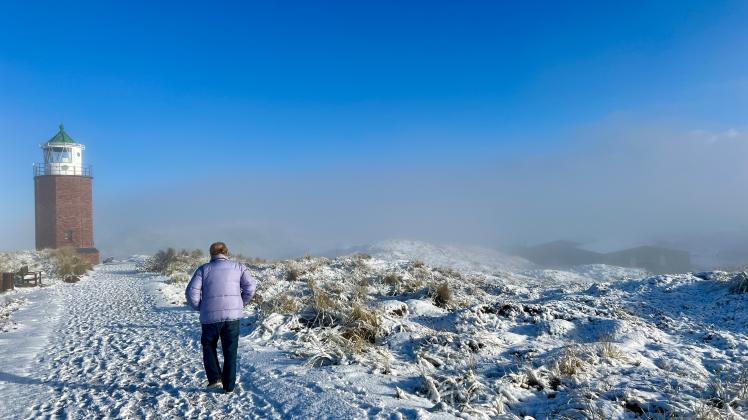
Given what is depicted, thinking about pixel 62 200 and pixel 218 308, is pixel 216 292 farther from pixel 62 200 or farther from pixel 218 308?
pixel 62 200

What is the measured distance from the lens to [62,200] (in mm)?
38406

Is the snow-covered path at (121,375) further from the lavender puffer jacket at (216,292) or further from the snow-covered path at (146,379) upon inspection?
the lavender puffer jacket at (216,292)

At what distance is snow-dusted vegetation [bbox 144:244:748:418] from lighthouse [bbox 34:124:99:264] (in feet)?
102

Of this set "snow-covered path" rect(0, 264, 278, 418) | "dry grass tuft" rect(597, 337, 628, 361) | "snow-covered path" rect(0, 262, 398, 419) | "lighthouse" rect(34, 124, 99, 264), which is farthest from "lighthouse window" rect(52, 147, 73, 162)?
"dry grass tuft" rect(597, 337, 628, 361)

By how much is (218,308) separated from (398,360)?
3121 mm

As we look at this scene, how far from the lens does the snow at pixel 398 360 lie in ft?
17.2

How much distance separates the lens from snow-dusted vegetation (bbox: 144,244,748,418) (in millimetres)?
5348

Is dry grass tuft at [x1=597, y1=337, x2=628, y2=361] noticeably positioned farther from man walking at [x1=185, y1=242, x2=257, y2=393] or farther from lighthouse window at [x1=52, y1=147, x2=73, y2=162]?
lighthouse window at [x1=52, y1=147, x2=73, y2=162]

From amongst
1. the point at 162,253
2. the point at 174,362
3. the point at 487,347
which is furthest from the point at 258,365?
the point at 162,253

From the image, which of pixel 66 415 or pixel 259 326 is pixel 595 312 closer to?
pixel 259 326

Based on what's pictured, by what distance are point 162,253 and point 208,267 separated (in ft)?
94.3

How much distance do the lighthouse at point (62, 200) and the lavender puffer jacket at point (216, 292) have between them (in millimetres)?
38883

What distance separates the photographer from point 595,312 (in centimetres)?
1144

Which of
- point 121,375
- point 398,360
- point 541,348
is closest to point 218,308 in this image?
point 121,375
